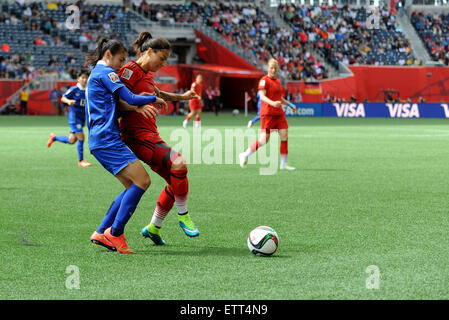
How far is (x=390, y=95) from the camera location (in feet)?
181

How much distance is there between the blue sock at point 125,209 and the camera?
692 cm

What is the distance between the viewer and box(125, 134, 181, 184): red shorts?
727 centimetres

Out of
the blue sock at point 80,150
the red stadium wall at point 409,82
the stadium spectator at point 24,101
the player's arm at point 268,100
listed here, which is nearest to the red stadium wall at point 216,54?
the red stadium wall at point 409,82

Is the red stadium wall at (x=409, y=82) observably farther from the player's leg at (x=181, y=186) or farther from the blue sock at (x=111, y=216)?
the blue sock at (x=111, y=216)

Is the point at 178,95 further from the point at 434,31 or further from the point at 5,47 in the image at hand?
the point at 434,31

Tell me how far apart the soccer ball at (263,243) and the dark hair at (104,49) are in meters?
2.26

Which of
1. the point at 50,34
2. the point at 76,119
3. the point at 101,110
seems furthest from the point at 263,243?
the point at 50,34

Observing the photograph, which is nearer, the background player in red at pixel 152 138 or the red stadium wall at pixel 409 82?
the background player in red at pixel 152 138

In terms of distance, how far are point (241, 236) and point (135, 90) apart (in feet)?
6.49

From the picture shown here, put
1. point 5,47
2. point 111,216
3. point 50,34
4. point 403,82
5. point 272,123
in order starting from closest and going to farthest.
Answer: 1. point 111,216
2. point 272,123
3. point 5,47
4. point 50,34
5. point 403,82

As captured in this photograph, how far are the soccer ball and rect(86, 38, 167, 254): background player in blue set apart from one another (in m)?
1.19

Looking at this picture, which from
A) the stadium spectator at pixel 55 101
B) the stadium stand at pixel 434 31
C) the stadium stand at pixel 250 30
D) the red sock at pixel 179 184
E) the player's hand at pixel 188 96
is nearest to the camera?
the red sock at pixel 179 184

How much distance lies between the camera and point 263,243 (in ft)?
22.2

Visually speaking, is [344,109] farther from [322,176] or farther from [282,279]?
[282,279]
